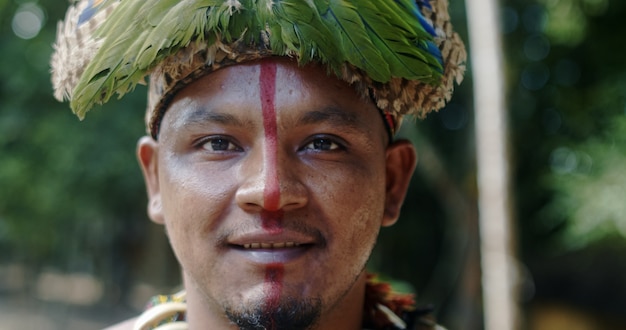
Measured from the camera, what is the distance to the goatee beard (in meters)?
1.90

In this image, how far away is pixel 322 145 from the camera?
2.01 metres

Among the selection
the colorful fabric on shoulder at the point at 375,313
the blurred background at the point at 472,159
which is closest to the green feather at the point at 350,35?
the colorful fabric on shoulder at the point at 375,313

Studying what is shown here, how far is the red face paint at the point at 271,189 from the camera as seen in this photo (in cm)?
185

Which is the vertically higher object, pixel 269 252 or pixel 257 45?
pixel 257 45

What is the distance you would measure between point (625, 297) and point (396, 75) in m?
9.74

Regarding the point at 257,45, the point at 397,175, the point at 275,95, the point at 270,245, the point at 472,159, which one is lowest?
the point at 472,159

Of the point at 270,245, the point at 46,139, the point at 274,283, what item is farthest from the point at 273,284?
the point at 46,139

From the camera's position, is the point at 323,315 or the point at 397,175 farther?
the point at 397,175

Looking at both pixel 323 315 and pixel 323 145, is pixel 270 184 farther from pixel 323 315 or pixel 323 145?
pixel 323 315

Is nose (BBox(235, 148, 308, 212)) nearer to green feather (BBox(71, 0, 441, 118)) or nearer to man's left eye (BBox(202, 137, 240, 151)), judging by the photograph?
man's left eye (BBox(202, 137, 240, 151))

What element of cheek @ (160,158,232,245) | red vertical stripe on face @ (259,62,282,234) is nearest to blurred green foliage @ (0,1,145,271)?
cheek @ (160,158,232,245)

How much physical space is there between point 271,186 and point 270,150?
12cm

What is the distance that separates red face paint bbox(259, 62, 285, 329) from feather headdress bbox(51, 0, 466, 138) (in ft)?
0.40

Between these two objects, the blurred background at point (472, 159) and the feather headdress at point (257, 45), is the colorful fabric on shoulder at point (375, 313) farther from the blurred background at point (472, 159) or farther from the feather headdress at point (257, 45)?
the blurred background at point (472, 159)
